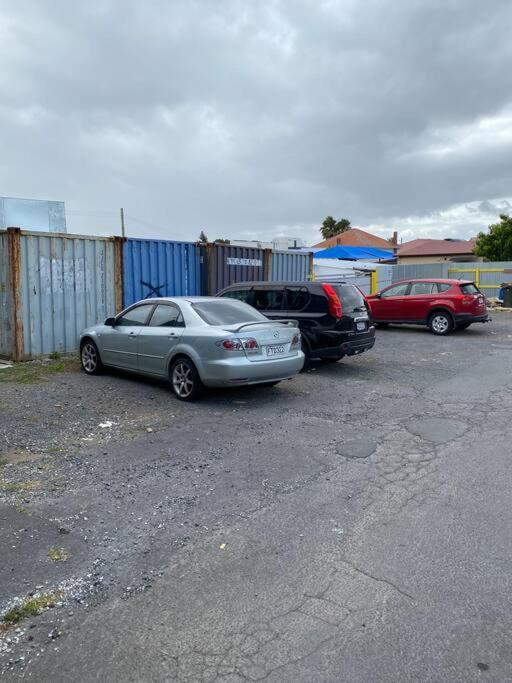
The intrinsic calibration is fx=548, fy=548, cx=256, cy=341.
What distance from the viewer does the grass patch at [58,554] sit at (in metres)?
3.62

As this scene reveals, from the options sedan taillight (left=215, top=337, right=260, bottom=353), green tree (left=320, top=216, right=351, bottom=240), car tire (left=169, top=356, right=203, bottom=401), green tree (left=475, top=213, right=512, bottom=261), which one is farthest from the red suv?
green tree (left=320, top=216, right=351, bottom=240)

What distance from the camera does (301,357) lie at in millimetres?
8336

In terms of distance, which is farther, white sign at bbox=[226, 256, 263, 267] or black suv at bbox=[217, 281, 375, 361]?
white sign at bbox=[226, 256, 263, 267]

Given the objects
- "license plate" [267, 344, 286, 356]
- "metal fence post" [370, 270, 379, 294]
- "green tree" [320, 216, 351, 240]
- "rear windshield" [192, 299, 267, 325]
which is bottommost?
"license plate" [267, 344, 286, 356]

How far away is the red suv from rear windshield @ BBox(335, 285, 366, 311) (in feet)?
21.2

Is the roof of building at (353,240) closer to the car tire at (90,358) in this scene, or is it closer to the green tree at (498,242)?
the green tree at (498,242)

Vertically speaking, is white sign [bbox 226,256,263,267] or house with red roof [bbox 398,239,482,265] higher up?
house with red roof [bbox 398,239,482,265]

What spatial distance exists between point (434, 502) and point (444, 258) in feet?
200

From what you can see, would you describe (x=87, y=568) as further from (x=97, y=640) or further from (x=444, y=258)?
(x=444, y=258)

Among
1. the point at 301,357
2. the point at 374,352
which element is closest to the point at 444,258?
the point at 374,352

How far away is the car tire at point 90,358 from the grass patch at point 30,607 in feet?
22.0

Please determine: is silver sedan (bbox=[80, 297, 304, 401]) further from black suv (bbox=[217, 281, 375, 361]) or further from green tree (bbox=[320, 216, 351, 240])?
green tree (bbox=[320, 216, 351, 240])

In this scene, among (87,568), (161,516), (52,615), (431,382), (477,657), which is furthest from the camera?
(431,382)

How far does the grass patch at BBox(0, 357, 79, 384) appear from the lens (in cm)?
938
